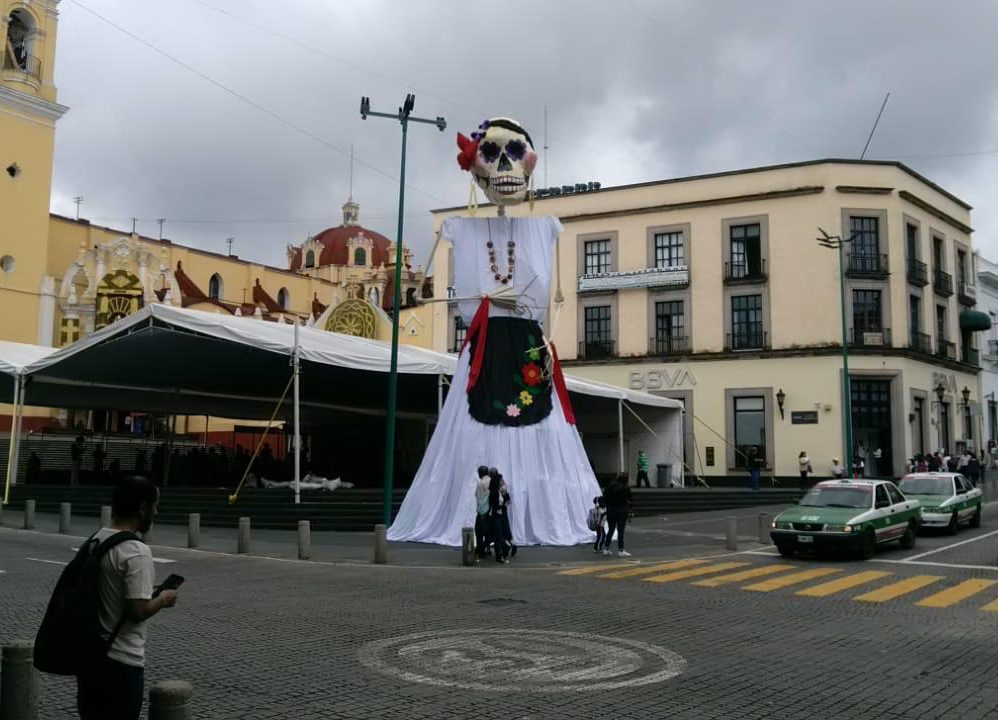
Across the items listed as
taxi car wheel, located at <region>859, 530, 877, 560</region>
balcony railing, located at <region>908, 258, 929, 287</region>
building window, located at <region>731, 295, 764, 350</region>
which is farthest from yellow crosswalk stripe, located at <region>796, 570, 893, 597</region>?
balcony railing, located at <region>908, 258, 929, 287</region>

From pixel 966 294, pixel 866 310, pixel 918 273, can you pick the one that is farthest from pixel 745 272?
pixel 966 294

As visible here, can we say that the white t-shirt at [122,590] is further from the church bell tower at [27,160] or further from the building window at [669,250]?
the church bell tower at [27,160]

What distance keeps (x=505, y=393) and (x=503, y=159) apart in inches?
207

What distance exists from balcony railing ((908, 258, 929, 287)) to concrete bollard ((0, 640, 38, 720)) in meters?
40.3

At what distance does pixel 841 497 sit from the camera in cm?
1809

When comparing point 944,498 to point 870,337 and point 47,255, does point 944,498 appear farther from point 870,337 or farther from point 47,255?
point 47,255

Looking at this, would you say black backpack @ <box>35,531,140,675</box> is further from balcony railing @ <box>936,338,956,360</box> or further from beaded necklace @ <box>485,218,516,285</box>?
balcony railing @ <box>936,338,956,360</box>

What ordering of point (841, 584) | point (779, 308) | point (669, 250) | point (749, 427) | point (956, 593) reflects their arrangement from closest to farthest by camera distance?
point (956, 593), point (841, 584), point (779, 308), point (749, 427), point (669, 250)

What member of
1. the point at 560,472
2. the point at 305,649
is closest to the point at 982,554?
the point at 560,472

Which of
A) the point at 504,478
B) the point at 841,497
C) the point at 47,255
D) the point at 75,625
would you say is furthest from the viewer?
the point at 47,255

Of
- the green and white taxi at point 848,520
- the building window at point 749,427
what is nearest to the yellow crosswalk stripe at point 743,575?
the green and white taxi at point 848,520

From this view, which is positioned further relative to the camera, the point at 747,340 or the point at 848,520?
the point at 747,340

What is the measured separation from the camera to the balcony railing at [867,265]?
38.5 metres

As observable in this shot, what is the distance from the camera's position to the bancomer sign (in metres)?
41.4
